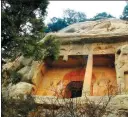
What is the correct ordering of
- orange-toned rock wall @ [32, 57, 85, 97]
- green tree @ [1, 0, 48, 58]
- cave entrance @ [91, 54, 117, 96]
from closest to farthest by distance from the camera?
green tree @ [1, 0, 48, 58]
cave entrance @ [91, 54, 117, 96]
orange-toned rock wall @ [32, 57, 85, 97]

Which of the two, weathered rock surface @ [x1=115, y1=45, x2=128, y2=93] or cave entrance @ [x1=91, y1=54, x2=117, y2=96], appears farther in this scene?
cave entrance @ [x1=91, y1=54, x2=117, y2=96]

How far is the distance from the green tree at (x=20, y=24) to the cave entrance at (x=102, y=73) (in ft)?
20.3

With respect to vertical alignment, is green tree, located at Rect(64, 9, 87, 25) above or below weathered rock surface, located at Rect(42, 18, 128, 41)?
above

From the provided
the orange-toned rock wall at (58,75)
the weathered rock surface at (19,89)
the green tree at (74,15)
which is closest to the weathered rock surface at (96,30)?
the orange-toned rock wall at (58,75)

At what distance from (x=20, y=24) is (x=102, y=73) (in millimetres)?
7797

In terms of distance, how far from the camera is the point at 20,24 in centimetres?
852

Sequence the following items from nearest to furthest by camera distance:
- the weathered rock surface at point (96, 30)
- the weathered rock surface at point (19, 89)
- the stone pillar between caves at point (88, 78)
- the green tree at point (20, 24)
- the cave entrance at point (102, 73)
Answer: the green tree at point (20, 24)
the weathered rock surface at point (19, 89)
the stone pillar between caves at point (88, 78)
the cave entrance at point (102, 73)
the weathered rock surface at point (96, 30)

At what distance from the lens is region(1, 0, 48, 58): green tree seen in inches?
318

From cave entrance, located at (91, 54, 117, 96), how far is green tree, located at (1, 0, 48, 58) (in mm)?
6197

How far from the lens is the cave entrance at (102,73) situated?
14461 millimetres

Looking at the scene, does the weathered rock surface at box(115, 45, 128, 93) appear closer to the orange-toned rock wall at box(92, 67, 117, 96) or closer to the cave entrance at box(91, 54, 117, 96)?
the orange-toned rock wall at box(92, 67, 117, 96)

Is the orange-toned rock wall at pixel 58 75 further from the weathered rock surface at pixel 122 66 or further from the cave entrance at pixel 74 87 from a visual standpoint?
the weathered rock surface at pixel 122 66

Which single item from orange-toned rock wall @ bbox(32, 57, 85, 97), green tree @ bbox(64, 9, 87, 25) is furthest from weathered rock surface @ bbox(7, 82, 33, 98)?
green tree @ bbox(64, 9, 87, 25)

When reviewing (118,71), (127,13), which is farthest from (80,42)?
(127,13)
